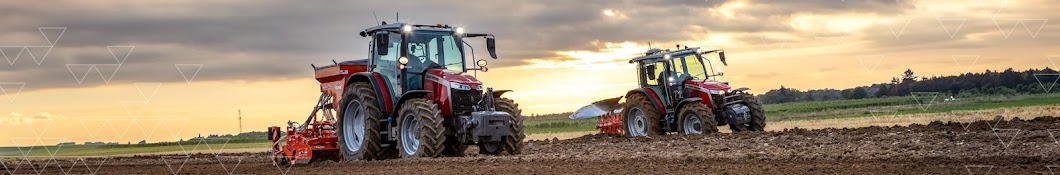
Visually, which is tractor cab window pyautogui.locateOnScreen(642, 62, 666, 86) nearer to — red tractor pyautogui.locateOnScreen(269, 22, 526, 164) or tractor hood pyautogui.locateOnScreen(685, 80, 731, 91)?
tractor hood pyautogui.locateOnScreen(685, 80, 731, 91)

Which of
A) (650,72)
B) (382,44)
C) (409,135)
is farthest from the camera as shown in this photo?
(650,72)

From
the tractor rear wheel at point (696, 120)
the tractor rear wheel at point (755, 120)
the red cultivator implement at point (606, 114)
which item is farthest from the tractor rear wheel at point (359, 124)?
the red cultivator implement at point (606, 114)

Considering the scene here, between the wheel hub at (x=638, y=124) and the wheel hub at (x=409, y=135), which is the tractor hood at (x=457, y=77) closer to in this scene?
the wheel hub at (x=409, y=135)

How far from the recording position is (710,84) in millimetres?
26828

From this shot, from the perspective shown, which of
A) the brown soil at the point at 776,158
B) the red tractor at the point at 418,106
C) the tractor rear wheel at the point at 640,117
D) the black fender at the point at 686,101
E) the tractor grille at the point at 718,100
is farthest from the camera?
the tractor rear wheel at the point at 640,117

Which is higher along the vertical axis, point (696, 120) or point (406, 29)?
point (406, 29)

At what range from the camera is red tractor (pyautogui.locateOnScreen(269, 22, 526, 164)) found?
60.5ft

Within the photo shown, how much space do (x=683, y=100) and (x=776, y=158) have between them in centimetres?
1100

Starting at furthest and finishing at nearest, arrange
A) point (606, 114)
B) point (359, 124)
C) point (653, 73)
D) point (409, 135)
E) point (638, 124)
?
point (606, 114) < point (638, 124) < point (653, 73) < point (359, 124) < point (409, 135)

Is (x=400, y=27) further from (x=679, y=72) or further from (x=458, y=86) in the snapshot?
(x=679, y=72)

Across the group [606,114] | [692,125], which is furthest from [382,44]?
[606,114]

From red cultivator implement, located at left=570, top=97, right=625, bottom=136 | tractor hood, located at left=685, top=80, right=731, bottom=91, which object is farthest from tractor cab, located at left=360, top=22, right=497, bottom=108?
red cultivator implement, located at left=570, top=97, right=625, bottom=136

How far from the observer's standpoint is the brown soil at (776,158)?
13.5 m

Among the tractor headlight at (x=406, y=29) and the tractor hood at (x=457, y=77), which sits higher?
the tractor headlight at (x=406, y=29)
